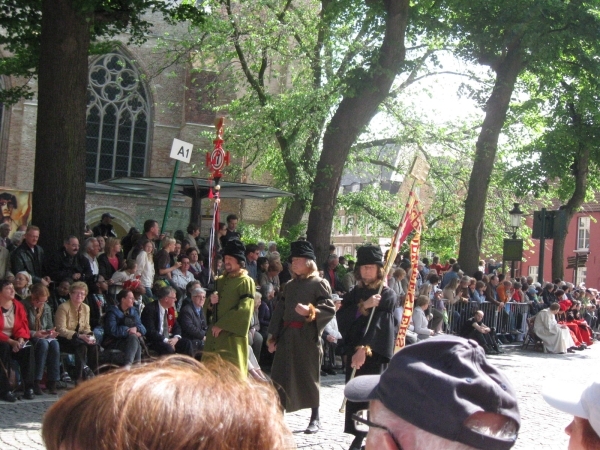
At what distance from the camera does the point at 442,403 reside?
192cm

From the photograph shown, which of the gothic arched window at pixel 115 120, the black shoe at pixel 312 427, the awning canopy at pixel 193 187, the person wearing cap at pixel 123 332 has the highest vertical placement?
the gothic arched window at pixel 115 120

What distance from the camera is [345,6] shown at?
20.3 metres

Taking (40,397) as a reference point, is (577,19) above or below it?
above

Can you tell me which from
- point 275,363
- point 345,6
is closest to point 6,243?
point 275,363

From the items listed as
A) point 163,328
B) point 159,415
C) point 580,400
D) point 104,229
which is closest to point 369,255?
point 163,328

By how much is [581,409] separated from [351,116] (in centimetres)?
1623

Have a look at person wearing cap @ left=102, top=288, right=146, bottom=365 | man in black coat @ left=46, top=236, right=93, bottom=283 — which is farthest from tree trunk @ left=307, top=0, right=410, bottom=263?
person wearing cap @ left=102, top=288, right=146, bottom=365

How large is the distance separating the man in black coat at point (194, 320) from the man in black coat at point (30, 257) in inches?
80.3

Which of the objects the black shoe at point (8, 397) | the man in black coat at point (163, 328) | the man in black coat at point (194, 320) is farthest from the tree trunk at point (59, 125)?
the black shoe at point (8, 397)

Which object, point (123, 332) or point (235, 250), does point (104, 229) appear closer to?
point (123, 332)

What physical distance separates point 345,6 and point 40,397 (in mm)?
12158

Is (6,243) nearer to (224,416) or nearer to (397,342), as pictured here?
(397,342)

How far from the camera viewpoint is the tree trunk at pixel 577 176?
98.3 ft

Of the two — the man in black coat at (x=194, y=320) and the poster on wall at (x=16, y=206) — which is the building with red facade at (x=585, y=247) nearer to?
the poster on wall at (x=16, y=206)
